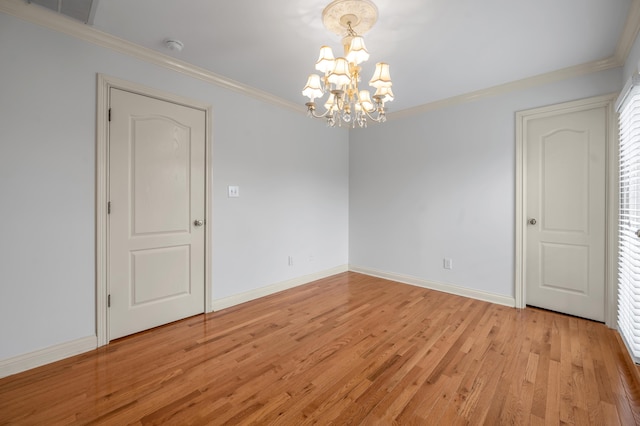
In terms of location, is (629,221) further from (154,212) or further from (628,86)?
(154,212)

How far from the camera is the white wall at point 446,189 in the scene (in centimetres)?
328

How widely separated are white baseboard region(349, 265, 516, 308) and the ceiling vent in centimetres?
422

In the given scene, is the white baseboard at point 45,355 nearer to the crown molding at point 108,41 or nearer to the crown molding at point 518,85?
the crown molding at point 108,41

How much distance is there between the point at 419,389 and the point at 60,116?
3.19m

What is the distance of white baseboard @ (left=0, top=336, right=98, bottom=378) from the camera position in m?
1.96

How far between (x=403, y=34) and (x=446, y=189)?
212cm

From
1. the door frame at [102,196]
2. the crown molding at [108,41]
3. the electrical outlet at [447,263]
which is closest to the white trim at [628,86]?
the electrical outlet at [447,263]

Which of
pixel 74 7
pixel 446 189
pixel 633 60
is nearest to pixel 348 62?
pixel 74 7

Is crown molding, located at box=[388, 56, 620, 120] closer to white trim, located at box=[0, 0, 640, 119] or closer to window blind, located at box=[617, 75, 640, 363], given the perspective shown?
white trim, located at box=[0, 0, 640, 119]

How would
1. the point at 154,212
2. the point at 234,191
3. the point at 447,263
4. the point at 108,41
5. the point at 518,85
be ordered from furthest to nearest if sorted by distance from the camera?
the point at 447,263 → the point at 234,191 → the point at 518,85 → the point at 154,212 → the point at 108,41

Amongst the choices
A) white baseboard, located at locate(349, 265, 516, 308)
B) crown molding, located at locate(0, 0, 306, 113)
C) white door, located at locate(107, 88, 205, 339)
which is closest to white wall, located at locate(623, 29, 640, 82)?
white baseboard, located at locate(349, 265, 516, 308)

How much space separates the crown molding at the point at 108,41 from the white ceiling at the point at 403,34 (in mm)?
81

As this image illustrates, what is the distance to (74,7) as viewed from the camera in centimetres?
198

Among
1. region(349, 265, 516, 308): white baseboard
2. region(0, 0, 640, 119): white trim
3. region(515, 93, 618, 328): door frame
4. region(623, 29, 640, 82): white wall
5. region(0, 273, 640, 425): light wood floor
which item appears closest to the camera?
region(0, 273, 640, 425): light wood floor
